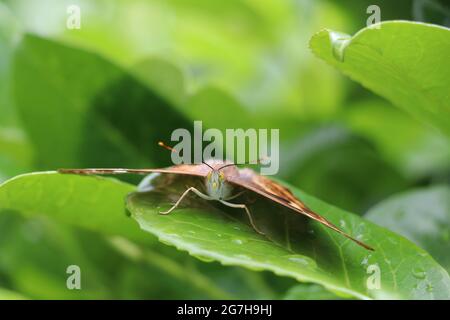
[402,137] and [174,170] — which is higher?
[402,137]

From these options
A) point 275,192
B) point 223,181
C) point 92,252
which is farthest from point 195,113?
point 275,192

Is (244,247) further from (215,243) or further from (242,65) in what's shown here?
(242,65)

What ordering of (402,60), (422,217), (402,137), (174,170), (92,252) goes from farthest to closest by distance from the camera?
(402,137), (92,252), (422,217), (174,170), (402,60)

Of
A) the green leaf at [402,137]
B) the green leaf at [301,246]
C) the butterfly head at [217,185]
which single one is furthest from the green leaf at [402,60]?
the green leaf at [402,137]

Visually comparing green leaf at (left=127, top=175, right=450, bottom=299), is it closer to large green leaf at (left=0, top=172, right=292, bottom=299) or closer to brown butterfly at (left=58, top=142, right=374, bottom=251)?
brown butterfly at (left=58, top=142, right=374, bottom=251)

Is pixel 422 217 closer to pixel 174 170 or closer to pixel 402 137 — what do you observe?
pixel 174 170

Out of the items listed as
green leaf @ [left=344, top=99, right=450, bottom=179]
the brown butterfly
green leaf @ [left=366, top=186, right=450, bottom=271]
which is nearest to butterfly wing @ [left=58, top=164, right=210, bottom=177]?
the brown butterfly
